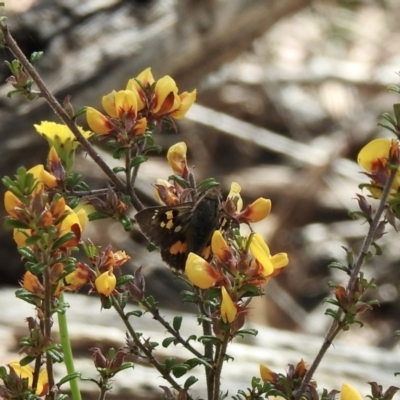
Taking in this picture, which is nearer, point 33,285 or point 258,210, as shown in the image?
point 33,285

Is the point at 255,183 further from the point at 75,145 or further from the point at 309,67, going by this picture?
the point at 75,145

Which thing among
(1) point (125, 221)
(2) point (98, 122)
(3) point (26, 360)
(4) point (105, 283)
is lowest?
(3) point (26, 360)

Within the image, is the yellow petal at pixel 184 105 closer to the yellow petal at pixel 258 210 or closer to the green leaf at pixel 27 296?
the yellow petal at pixel 258 210

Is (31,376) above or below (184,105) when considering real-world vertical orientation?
below

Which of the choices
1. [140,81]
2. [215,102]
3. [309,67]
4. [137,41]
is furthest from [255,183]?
[140,81]

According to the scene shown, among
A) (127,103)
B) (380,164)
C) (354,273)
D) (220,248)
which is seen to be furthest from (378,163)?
(127,103)

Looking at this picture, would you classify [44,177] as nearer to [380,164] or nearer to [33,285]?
[33,285]
